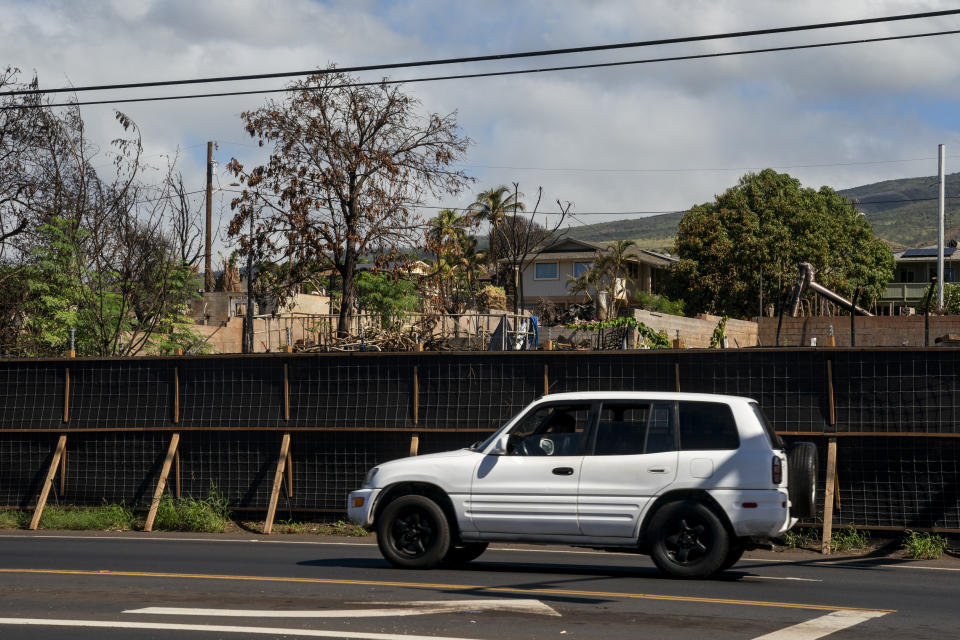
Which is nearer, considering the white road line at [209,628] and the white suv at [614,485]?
the white road line at [209,628]

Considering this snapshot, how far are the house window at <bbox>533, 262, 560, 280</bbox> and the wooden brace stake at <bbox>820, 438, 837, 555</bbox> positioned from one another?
62048 millimetres

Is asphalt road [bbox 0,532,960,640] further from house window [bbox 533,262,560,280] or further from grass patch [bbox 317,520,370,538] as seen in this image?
house window [bbox 533,262,560,280]

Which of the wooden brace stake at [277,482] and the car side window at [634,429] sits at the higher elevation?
the car side window at [634,429]

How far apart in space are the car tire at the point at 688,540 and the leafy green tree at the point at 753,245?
48517 mm

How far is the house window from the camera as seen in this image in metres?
75.8

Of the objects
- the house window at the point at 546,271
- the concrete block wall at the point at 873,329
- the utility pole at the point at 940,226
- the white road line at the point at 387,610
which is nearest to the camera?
the white road line at the point at 387,610

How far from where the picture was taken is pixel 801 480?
1081 cm

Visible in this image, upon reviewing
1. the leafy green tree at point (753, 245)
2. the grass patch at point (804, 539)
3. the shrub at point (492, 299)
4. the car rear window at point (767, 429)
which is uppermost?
the leafy green tree at point (753, 245)

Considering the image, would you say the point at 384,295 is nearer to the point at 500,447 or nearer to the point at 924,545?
the point at 924,545

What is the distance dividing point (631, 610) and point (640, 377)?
6.82 metres

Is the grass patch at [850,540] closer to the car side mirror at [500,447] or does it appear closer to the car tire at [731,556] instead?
the car tire at [731,556]

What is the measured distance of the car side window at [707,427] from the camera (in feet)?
34.3

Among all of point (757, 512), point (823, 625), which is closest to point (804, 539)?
point (757, 512)

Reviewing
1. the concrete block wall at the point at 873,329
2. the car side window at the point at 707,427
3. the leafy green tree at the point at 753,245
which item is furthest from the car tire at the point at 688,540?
the leafy green tree at the point at 753,245
